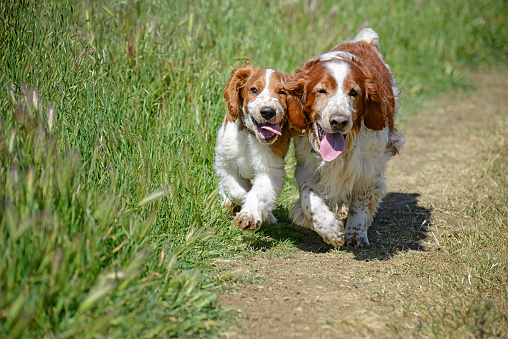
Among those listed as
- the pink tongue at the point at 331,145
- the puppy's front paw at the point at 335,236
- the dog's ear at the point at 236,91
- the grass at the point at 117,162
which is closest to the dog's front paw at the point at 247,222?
the grass at the point at 117,162

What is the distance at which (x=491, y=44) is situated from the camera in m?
9.60

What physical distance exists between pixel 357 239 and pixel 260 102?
116cm

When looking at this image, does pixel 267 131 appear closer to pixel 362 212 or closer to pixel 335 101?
pixel 335 101

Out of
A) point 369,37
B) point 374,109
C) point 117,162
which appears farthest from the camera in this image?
point 369,37

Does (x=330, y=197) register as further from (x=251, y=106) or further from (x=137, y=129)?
(x=137, y=129)

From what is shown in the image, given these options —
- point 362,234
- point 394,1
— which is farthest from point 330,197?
point 394,1

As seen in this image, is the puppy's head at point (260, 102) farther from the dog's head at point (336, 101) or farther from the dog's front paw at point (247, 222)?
the dog's front paw at point (247, 222)

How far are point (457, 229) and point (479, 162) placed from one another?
168 cm

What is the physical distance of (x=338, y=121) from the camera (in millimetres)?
3066

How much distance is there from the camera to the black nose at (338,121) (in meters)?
3.06

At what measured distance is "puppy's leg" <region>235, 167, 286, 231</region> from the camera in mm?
3315

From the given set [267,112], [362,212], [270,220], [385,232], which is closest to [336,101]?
[267,112]

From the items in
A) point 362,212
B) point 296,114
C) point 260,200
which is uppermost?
point 296,114

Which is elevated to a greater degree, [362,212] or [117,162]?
[117,162]
